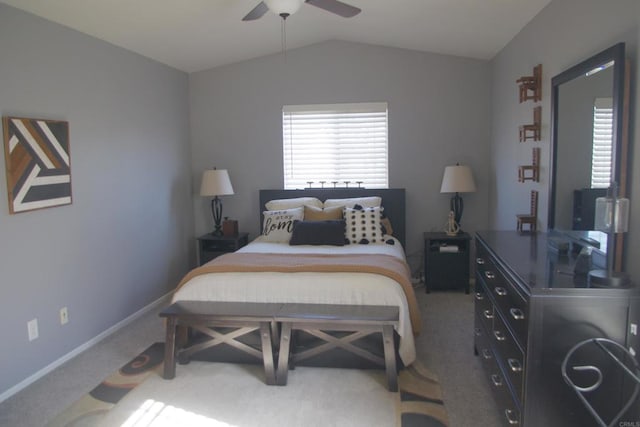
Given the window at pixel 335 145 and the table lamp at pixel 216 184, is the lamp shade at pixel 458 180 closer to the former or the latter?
the window at pixel 335 145

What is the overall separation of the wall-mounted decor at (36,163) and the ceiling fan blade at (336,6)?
6.35ft

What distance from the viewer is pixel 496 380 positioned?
2359 mm

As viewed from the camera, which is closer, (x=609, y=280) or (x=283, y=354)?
(x=609, y=280)

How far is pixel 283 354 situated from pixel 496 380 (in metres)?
1.23

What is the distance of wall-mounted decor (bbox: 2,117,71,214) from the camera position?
277cm

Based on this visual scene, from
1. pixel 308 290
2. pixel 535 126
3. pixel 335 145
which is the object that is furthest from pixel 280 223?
pixel 535 126

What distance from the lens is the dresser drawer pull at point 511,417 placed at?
1965 mm

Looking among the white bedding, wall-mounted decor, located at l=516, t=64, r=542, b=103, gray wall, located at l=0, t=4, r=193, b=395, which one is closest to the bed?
the white bedding

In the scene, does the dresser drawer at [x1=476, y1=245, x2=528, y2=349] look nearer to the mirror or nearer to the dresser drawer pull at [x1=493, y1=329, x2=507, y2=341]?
the dresser drawer pull at [x1=493, y1=329, x2=507, y2=341]

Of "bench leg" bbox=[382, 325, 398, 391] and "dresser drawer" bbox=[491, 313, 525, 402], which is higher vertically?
Result: "dresser drawer" bbox=[491, 313, 525, 402]

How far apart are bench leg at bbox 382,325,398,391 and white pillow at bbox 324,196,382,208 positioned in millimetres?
2041

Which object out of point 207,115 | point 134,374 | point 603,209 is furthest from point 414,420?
point 207,115

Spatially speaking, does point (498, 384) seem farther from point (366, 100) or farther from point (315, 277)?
point (366, 100)

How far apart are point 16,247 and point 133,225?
126 cm
